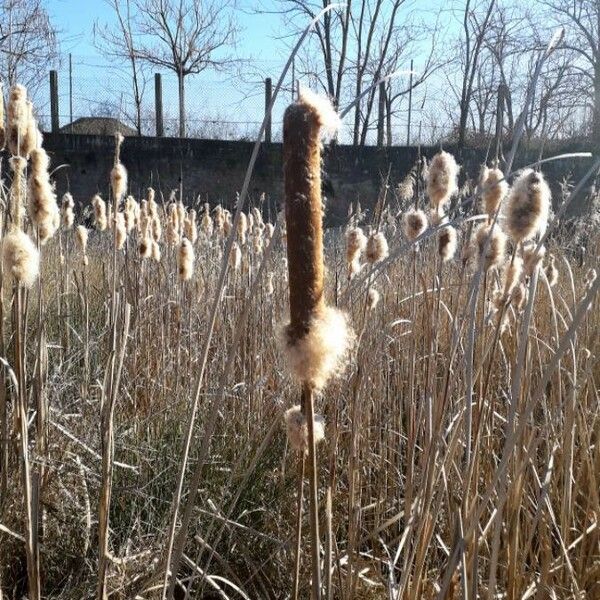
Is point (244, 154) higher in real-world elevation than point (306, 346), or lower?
higher

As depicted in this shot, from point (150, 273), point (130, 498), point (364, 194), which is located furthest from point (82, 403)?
point (364, 194)

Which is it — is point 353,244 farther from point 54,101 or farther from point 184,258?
point 54,101

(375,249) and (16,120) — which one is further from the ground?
(16,120)

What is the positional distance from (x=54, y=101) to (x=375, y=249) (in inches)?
365

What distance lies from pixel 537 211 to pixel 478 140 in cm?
952

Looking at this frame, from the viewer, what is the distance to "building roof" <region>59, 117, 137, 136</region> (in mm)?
11114

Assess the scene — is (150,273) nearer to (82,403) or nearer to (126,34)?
(126,34)

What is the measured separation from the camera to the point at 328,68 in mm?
12828

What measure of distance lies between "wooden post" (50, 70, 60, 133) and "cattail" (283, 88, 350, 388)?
930 cm

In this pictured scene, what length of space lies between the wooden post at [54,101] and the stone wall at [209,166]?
0.90 metres

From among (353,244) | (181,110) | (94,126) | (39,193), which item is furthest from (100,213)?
(94,126)

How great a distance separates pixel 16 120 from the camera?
3.12 ft

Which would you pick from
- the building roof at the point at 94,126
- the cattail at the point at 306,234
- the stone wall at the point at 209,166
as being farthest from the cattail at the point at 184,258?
the building roof at the point at 94,126

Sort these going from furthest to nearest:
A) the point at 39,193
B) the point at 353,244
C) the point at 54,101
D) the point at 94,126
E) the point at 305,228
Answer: the point at 94,126, the point at 54,101, the point at 353,244, the point at 39,193, the point at 305,228
